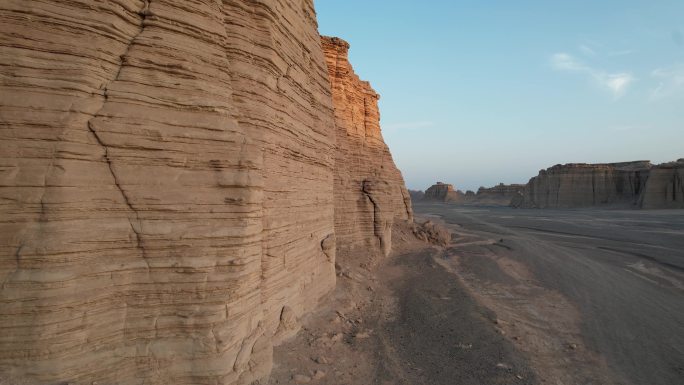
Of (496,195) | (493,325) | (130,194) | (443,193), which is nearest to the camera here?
(130,194)

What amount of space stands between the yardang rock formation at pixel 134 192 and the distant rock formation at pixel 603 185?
204 ft

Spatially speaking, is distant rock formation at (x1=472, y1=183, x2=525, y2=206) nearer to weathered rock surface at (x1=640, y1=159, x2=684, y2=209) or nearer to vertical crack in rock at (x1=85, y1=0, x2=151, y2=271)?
weathered rock surface at (x1=640, y1=159, x2=684, y2=209)

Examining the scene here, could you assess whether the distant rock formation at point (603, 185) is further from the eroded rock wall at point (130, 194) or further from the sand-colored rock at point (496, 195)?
the eroded rock wall at point (130, 194)

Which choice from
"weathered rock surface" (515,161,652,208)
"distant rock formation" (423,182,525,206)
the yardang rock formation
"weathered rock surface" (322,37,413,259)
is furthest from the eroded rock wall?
"distant rock formation" (423,182,525,206)

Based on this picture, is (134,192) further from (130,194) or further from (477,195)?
(477,195)

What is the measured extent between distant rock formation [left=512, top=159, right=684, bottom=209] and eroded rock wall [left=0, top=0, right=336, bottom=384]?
205ft

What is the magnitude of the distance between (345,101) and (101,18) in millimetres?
13922

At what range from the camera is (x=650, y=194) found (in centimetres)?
4931

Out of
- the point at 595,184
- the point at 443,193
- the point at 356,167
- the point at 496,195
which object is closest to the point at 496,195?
the point at 496,195

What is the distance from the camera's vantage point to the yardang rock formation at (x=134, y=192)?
3936 mm

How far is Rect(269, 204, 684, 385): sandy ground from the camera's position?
6.34 meters

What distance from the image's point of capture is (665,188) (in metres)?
48.7

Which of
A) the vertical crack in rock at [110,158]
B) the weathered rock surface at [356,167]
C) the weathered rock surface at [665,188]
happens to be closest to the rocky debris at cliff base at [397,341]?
the vertical crack in rock at [110,158]

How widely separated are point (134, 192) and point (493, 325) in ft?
26.1
